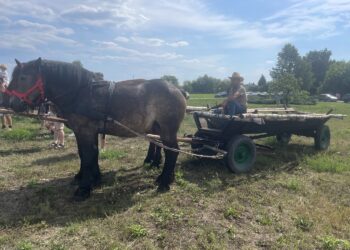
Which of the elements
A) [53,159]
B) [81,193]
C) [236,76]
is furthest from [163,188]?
[53,159]

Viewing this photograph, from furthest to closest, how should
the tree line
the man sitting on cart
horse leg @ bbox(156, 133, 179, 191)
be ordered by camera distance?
the tree line < the man sitting on cart < horse leg @ bbox(156, 133, 179, 191)

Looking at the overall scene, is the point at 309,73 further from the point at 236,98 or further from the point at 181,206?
the point at 181,206

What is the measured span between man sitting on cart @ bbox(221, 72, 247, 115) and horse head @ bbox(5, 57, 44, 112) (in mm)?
4071

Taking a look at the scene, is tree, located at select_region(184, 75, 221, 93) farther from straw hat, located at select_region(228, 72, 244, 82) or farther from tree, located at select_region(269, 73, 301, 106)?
straw hat, located at select_region(228, 72, 244, 82)

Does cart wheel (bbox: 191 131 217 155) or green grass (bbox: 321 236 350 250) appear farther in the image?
cart wheel (bbox: 191 131 217 155)

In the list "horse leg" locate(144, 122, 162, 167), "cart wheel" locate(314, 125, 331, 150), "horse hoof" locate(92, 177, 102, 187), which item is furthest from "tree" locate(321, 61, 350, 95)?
"horse hoof" locate(92, 177, 102, 187)

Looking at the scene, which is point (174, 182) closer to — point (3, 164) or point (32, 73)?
point (32, 73)

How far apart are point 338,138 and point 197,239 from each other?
9.71 metres

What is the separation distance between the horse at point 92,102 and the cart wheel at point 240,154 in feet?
4.77

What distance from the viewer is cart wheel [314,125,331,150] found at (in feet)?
33.0

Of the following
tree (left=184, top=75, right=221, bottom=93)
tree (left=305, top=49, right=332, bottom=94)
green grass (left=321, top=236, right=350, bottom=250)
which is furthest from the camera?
tree (left=184, top=75, right=221, bottom=93)

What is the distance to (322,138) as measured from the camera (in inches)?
402

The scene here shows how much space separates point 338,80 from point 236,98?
74.8 meters

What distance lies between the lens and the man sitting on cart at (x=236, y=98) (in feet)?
26.5
